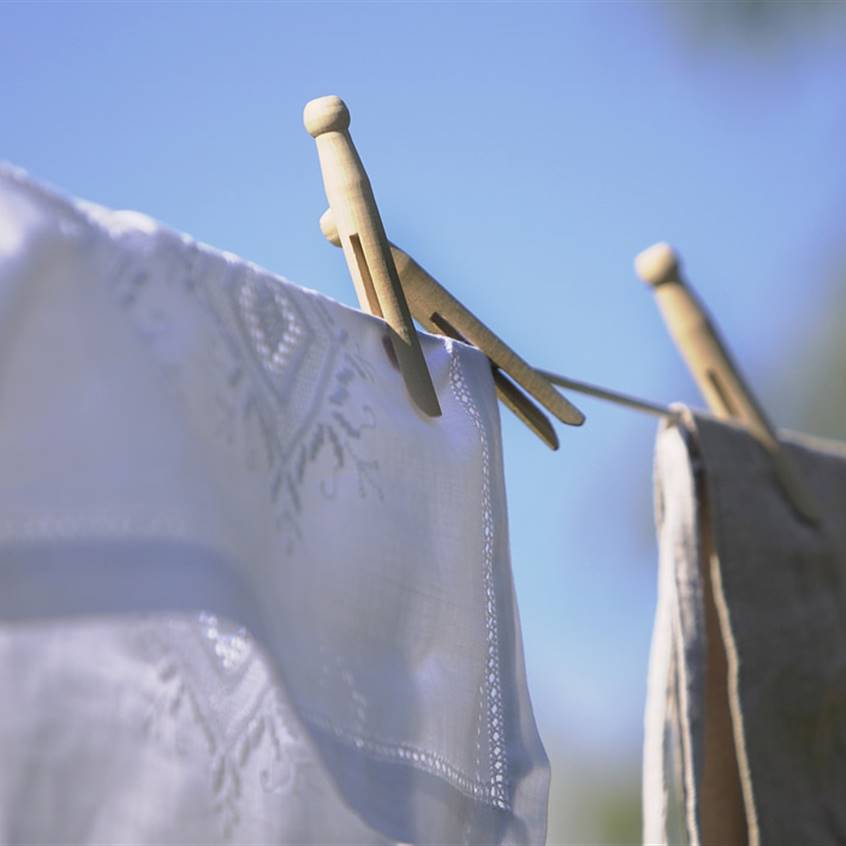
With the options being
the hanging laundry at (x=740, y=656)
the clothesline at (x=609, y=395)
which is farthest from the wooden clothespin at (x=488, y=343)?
the hanging laundry at (x=740, y=656)

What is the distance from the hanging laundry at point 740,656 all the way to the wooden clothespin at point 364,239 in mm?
240

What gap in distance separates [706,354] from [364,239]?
309 mm

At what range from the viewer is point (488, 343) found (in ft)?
2.62

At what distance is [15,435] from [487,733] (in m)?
0.32

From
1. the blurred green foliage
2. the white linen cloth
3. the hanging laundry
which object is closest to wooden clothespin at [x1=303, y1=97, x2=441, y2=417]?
the white linen cloth

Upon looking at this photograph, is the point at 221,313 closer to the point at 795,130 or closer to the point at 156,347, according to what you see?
the point at 156,347

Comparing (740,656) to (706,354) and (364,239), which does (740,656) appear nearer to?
(706,354)

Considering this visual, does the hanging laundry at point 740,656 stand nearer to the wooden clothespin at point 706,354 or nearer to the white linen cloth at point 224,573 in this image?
the wooden clothespin at point 706,354

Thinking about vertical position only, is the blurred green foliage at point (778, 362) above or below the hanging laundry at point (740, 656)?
above

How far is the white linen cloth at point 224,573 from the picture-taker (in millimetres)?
519

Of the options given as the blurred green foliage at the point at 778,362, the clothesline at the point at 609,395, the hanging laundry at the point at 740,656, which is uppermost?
the blurred green foliage at the point at 778,362

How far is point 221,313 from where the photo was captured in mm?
611

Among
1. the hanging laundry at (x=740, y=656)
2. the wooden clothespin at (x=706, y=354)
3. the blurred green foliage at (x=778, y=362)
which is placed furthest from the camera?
the blurred green foliage at (x=778, y=362)

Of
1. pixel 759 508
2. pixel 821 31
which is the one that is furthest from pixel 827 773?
pixel 821 31
